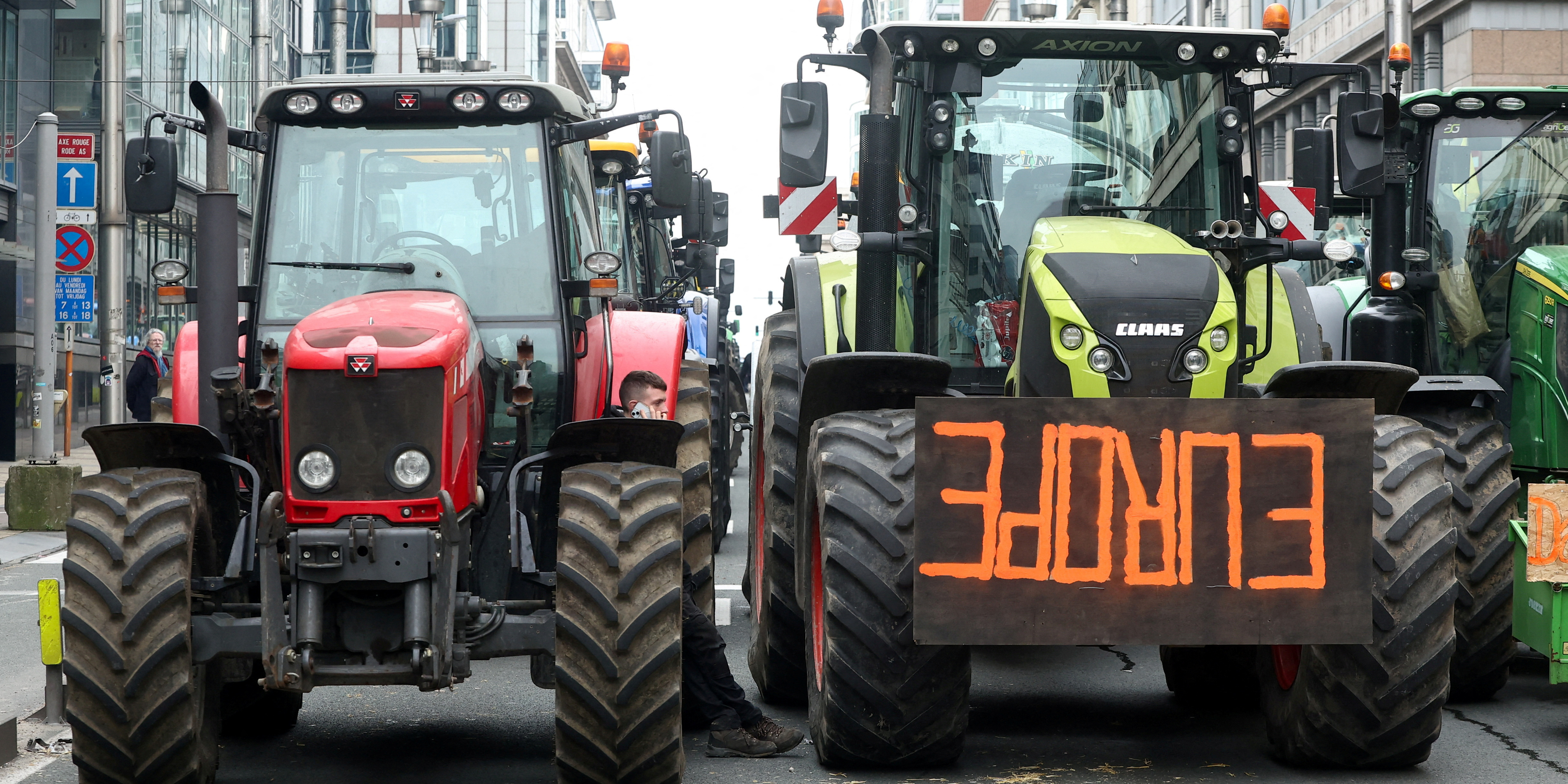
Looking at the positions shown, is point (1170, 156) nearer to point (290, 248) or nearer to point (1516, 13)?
point (290, 248)

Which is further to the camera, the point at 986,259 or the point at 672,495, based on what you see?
the point at 986,259

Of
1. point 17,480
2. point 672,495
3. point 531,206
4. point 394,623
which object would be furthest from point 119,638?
point 17,480

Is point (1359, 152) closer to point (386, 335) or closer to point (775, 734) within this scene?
point (775, 734)

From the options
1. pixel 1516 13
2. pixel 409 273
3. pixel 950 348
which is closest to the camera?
pixel 409 273

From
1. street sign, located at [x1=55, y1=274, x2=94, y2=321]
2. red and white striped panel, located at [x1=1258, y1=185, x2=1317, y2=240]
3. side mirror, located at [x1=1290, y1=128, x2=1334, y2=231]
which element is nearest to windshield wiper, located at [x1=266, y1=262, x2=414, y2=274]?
side mirror, located at [x1=1290, y1=128, x2=1334, y2=231]

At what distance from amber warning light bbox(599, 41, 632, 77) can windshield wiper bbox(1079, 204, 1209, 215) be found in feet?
20.5

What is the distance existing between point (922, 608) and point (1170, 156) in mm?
2611

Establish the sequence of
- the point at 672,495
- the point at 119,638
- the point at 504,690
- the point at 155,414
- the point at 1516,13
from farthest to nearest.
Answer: the point at 1516,13, the point at 155,414, the point at 504,690, the point at 672,495, the point at 119,638

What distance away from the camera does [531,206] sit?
7301 mm

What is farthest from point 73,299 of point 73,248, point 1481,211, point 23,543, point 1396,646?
point 1396,646

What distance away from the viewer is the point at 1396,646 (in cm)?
611

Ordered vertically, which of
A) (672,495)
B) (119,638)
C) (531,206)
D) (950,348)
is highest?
(531,206)

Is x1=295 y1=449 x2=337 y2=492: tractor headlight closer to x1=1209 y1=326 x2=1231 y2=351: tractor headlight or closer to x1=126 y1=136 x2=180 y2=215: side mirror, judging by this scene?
x1=126 y1=136 x2=180 y2=215: side mirror

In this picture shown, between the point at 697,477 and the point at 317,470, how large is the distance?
2619 millimetres
